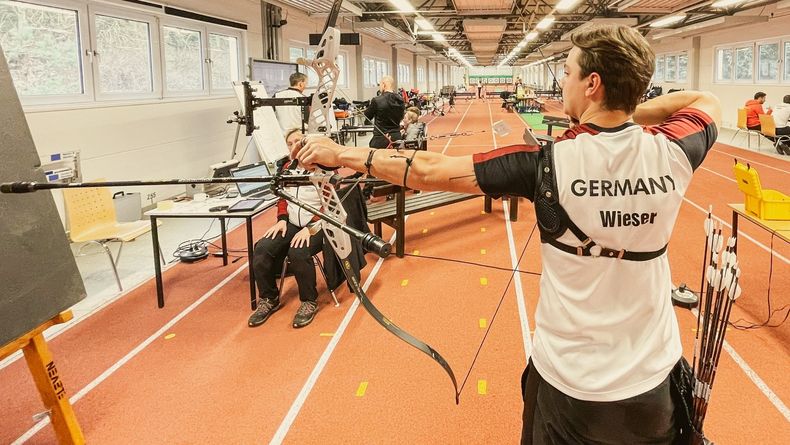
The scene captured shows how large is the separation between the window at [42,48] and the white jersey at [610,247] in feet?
18.2

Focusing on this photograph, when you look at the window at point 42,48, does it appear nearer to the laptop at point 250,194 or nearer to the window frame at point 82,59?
the window frame at point 82,59

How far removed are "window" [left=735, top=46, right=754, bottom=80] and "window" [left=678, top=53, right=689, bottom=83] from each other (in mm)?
3529

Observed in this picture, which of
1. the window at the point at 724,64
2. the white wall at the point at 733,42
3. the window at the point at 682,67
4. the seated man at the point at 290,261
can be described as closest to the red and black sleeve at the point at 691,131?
the seated man at the point at 290,261

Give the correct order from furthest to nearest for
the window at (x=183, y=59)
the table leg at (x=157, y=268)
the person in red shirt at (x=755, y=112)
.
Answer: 1. the person in red shirt at (x=755, y=112)
2. the window at (x=183, y=59)
3. the table leg at (x=157, y=268)

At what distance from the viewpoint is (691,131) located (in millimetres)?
1175

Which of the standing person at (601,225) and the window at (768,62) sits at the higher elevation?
the window at (768,62)

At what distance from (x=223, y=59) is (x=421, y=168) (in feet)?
29.1

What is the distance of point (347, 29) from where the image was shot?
1433 centimetres

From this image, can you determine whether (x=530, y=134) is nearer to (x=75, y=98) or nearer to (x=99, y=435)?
(x=99, y=435)

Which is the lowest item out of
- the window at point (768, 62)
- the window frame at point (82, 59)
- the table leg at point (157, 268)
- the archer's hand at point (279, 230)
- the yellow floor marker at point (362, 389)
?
the yellow floor marker at point (362, 389)

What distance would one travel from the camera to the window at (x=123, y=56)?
20.4 feet

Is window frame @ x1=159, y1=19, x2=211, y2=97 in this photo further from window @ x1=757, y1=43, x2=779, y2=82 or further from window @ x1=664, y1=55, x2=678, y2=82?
window @ x1=664, y1=55, x2=678, y2=82

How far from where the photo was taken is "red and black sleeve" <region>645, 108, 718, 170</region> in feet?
3.72

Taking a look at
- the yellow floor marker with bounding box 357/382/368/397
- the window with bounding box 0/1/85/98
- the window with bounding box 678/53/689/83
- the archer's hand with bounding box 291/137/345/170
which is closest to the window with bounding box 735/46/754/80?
the window with bounding box 678/53/689/83
